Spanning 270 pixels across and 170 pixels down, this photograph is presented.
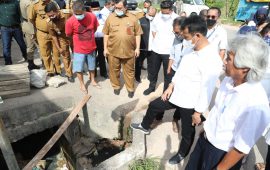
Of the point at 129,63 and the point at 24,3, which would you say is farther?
the point at 24,3

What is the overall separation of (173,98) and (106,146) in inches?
95.9

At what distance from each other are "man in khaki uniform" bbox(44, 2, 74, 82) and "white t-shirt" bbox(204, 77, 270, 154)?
155 inches

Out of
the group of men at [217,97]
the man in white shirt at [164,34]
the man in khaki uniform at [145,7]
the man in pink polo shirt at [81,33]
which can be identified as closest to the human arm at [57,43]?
the man in pink polo shirt at [81,33]

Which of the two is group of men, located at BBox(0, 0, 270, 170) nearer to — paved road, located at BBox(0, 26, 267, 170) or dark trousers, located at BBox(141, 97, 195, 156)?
dark trousers, located at BBox(141, 97, 195, 156)

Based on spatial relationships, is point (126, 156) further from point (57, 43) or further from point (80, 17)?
point (57, 43)

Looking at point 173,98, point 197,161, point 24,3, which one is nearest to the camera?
point 197,161

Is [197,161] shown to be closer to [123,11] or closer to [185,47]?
[185,47]

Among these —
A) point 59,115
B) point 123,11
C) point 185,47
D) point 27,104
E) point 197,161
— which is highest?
point 123,11

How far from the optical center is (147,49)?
5.48 m

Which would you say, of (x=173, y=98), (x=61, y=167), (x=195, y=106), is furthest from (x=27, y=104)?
(x=195, y=106)

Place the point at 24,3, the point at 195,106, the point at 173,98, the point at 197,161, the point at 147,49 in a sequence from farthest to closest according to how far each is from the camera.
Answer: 1. the point at 24,3
2. the point at 147,49
3. the point at 173,98
4. the point at 195,106
5. the point at 197,161

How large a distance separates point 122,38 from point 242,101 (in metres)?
3.03

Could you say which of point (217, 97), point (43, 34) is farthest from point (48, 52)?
point (217, 97)

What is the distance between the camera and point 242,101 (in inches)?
66.4
